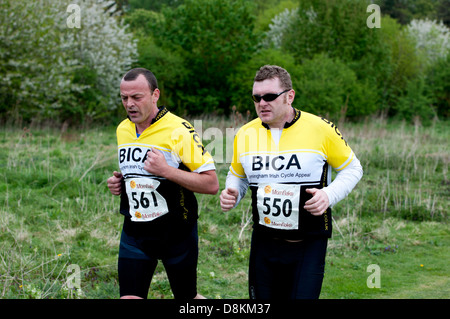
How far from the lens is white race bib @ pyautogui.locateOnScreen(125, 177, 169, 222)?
11.8 ft

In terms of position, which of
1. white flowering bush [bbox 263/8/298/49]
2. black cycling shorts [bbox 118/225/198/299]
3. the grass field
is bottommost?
the grass field

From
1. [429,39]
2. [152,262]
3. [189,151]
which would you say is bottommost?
[152,262]

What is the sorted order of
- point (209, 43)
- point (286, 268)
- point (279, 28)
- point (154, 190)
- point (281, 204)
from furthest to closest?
1. point (279, 28)
2. point (209, 43)
3. point (154, 190)
4. point (286, 268)
5. point (281, 204)

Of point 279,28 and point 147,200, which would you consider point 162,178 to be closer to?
point 147,200

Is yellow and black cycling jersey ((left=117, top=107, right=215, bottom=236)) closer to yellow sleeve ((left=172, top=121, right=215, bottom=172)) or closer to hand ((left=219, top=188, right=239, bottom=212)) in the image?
yellow sleeve ((left=172, top=121, right=215, bottom=172))

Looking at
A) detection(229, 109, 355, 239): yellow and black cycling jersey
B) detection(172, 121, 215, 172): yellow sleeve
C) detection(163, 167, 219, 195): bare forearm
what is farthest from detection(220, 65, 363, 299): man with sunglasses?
detection(172, 121, 215, 172): yellow sleeve

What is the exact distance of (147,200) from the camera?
3.61 meters

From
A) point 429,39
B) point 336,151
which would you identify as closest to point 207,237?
point 336,151

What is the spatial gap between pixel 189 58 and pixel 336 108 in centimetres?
920

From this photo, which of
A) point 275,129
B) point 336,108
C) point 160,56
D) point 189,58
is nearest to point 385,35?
point 336,108

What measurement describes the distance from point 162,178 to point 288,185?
0.92 meters
